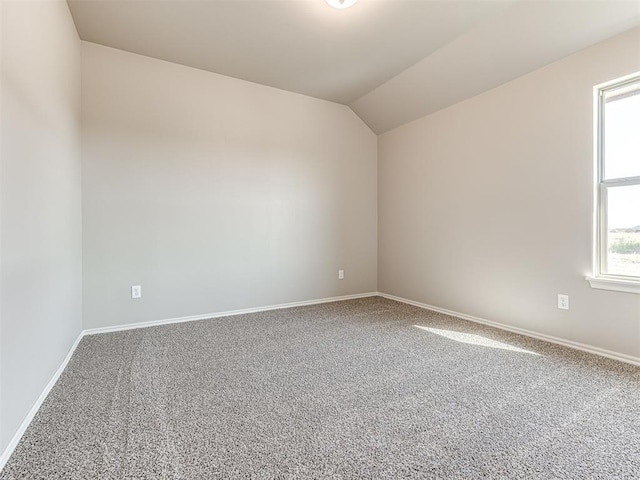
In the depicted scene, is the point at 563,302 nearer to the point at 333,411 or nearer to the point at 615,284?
the point at 615,284

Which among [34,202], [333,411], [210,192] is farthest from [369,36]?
[333,411]

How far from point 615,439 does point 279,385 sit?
160cm

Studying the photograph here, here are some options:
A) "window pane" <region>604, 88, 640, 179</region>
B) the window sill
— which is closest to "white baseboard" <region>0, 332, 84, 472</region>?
the window sill

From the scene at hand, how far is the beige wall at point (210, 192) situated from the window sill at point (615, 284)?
2.44 meters

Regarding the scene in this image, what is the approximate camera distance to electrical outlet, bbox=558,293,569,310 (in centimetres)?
244

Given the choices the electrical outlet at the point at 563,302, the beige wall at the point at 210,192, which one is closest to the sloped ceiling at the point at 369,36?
the beige wall at the point at 210,192

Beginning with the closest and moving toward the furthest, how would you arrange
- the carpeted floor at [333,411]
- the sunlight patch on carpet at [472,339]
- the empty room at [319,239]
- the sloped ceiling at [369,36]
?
the carpeted floor at [333,411] < the empty room at [319,239] < the sloped ceiling at [369,36] < the sunlight patch on carpet at [472,339]

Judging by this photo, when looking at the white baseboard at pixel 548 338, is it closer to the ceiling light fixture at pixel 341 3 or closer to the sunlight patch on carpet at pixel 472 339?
the sunlight patch on carpet at pixel 472 339

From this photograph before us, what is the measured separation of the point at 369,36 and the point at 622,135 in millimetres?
2039

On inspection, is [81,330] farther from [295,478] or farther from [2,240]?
[295,478]

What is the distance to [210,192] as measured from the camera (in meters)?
3.23

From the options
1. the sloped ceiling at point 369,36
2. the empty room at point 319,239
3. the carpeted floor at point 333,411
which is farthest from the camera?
the sloped ceiling at point 369,36

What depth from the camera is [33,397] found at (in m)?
1.53

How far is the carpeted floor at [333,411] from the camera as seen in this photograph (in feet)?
3.92
